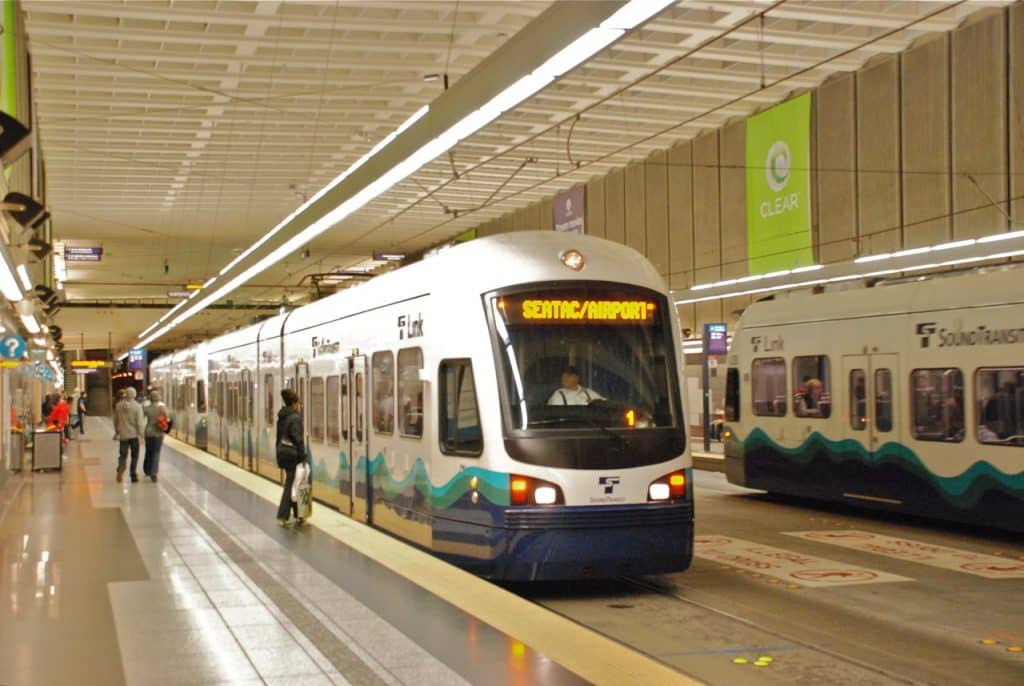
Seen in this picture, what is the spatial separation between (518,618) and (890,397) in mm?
8778

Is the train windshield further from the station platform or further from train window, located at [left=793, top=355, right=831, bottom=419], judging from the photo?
train window, located at [left=793, top=355, right=831, bottom=419]

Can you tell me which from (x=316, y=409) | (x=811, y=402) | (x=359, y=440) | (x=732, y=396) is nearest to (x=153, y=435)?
(x=316, y=409)

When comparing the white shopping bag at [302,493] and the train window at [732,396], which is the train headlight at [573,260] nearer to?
the white shopping bag at [302,493]

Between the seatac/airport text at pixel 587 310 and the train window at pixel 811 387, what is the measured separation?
681 cm

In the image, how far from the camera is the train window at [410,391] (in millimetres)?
11352

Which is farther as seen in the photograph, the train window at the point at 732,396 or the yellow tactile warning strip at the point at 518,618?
the train window at the point at 732,396

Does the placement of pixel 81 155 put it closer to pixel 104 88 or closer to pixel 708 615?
pixel 104 88

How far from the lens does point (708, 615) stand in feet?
30.3

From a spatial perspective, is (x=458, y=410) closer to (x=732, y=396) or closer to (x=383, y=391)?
(x=383, y=391)

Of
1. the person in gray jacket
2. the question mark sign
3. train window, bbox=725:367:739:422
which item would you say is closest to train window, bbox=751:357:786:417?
train window, bbox=725:367:739:422

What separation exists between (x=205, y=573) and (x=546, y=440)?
3007 millimetres

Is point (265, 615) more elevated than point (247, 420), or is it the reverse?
point (247, 420)

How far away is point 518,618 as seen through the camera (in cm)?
791

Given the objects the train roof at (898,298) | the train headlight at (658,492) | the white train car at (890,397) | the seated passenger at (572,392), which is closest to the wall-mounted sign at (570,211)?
the white train car at (890,397)
